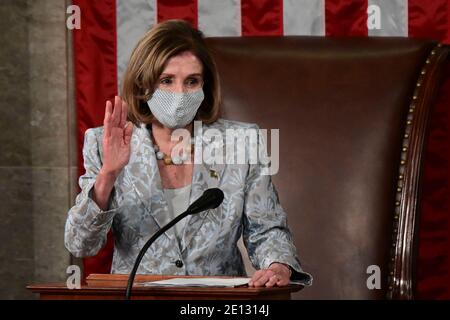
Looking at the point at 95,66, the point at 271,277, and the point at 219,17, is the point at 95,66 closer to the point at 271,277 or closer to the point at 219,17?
the point at 219,17

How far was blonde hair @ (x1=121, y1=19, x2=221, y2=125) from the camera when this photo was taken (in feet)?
8.96

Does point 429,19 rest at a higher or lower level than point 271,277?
higher

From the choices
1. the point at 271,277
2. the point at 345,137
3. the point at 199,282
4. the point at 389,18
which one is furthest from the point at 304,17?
the point at 199,282

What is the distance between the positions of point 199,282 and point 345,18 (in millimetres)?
1666

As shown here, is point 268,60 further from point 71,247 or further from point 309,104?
point 71,247

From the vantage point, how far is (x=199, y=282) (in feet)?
7.09

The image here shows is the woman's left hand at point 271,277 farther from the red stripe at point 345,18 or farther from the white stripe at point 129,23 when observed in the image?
the white stripe at point 129,23

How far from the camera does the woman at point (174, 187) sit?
2701 millimetres

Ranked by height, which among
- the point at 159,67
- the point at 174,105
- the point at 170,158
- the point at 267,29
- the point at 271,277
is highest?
the point at 267,29

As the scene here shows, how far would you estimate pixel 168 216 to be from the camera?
2695 millimetres

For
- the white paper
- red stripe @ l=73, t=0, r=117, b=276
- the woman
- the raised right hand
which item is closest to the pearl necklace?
the woman

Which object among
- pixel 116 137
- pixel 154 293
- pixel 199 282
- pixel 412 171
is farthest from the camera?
pixel 412 171

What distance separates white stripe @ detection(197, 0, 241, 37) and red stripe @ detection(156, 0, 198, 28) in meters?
0.02
